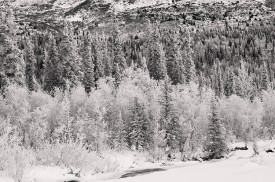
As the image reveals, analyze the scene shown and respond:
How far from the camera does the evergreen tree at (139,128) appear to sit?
41781mm

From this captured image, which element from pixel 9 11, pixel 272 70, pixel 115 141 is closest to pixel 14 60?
pixel 9 11

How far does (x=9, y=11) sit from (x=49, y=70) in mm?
17125

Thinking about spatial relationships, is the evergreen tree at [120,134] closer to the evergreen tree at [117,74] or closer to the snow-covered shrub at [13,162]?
the snow-covered shrub at [13,162]

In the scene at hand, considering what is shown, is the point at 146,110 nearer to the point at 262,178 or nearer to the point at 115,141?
the point at 115,141

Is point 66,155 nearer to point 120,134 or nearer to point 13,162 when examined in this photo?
point 13,162

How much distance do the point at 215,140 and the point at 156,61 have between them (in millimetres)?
33478

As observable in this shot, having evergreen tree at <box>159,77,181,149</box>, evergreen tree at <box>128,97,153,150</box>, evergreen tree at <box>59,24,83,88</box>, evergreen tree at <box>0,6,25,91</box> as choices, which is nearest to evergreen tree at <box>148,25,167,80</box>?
evergreen tree at <box>59,24,83,88</box>

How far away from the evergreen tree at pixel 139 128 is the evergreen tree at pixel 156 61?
982 inches

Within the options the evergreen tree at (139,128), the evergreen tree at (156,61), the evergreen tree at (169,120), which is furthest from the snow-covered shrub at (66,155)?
the evergreen tree at (156,61)

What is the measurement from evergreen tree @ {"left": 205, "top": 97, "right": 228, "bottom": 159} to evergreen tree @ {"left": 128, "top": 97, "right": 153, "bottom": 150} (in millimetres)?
6637

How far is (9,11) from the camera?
42.6m

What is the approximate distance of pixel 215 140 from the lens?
3909 centimetres

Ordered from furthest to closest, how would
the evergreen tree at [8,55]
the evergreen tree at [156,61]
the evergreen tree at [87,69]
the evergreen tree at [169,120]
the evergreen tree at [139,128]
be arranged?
the evergreen tree at [156,61] → the evergreen tree at [87,69] → the evergreen tree at [169,120] → the evergreen tree at [139,128] → the evergreen tree at [8,55]

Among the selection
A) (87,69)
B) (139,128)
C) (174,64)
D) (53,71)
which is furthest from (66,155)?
(174,64)
